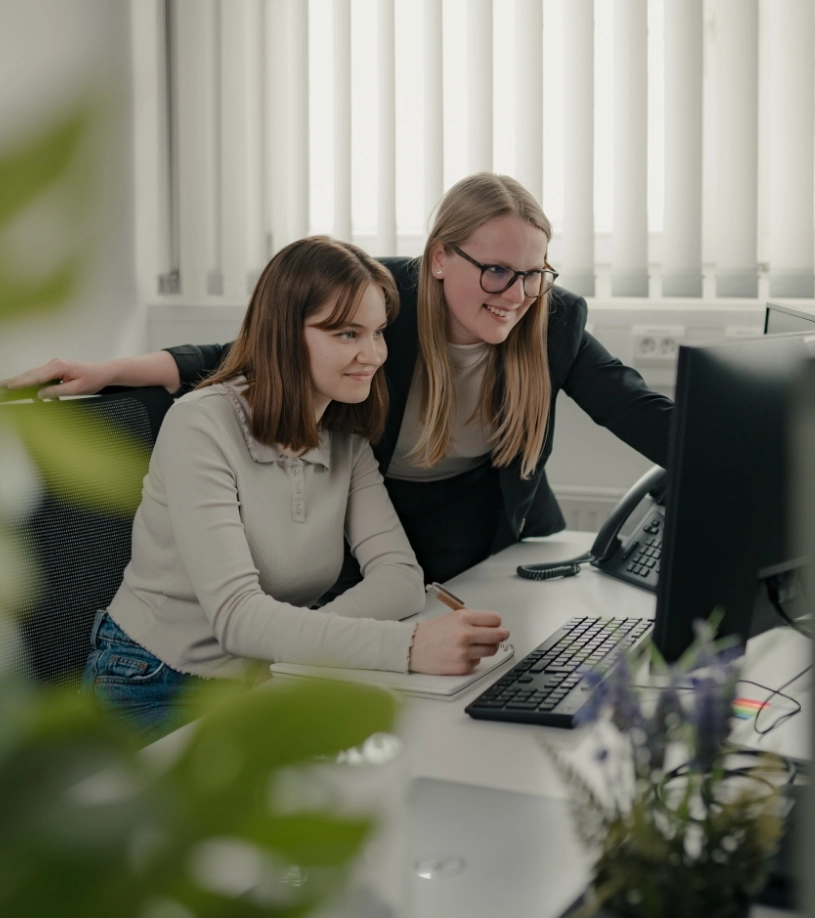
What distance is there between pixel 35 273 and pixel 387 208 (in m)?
2.74

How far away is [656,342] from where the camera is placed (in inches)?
99.0

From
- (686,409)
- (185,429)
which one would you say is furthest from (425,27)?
(686,409)

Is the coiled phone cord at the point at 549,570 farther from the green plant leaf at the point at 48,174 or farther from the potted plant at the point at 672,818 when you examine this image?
the green plant leaf at the point at 48,174

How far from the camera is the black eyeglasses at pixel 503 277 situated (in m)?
1.64

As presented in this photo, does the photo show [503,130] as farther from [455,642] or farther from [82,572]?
[455,642]

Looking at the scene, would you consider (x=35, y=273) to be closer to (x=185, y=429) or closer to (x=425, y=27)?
(x=185, y=429)

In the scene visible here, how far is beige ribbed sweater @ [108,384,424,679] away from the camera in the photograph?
48.1 inches

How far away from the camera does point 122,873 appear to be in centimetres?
11

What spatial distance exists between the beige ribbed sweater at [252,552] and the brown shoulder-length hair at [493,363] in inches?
6.5

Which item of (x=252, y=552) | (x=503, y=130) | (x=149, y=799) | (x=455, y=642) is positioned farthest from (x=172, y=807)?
(x=503, y=130)

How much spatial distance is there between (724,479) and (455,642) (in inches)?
14.4

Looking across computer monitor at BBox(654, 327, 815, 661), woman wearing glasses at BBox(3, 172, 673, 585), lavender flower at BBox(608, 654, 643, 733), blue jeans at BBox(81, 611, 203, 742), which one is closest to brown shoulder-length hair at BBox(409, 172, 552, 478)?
woman wearing glasses at BBox(3, 172, 673, 585)

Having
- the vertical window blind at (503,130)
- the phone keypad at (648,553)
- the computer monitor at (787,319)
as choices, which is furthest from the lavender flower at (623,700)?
the vertical window blind at (503,130)

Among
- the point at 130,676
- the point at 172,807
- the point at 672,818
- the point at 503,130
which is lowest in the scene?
the point at 130,676
